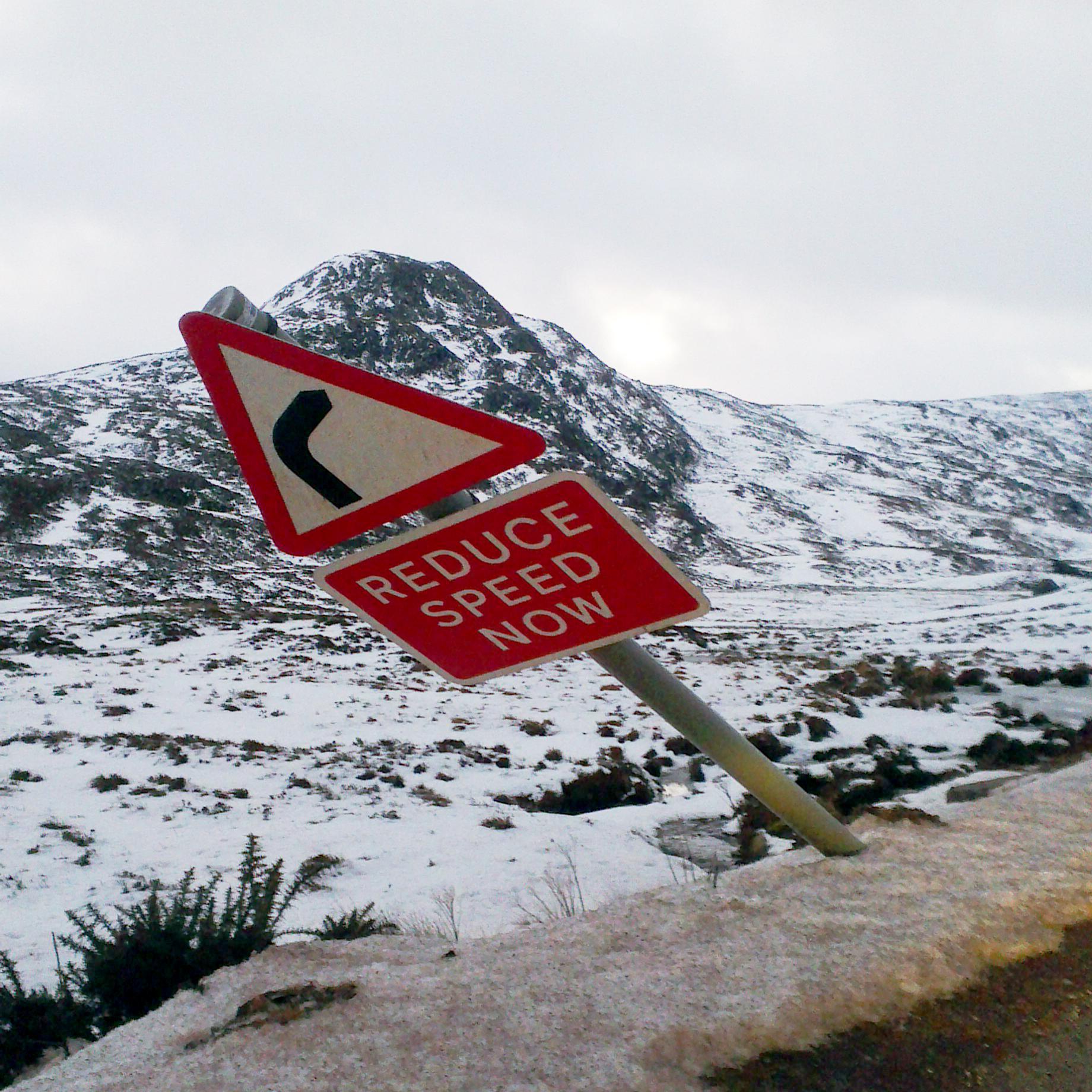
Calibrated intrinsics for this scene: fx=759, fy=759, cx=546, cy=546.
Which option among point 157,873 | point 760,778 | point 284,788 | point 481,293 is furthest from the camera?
point 481,293

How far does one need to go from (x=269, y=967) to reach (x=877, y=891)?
2.29m

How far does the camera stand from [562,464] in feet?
250

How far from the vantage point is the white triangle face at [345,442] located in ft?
4.53

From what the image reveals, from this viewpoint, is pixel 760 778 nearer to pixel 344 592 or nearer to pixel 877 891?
pixel 877 891

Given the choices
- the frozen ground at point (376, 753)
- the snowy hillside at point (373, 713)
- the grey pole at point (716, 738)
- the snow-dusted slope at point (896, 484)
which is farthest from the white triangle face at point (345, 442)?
the snow-dusted slope at point (896, 484)

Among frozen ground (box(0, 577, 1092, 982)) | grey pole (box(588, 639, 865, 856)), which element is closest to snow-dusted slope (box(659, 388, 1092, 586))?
frozen ground (box(0, 577, 1092, 982))

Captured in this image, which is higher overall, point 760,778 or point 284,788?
point 760,778

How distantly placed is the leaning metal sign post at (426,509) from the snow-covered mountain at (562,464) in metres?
25.3

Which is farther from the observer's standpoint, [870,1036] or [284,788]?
[284,788]

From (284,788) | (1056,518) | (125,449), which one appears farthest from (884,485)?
(284,788)

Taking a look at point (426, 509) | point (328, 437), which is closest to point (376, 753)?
point (426, 509)

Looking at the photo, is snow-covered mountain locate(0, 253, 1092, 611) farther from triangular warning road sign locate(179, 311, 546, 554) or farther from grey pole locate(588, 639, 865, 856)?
triangular warning road sign locate(179, 311, 546, 554)

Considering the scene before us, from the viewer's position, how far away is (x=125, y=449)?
5041cm

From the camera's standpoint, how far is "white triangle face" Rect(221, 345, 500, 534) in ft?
4.53
